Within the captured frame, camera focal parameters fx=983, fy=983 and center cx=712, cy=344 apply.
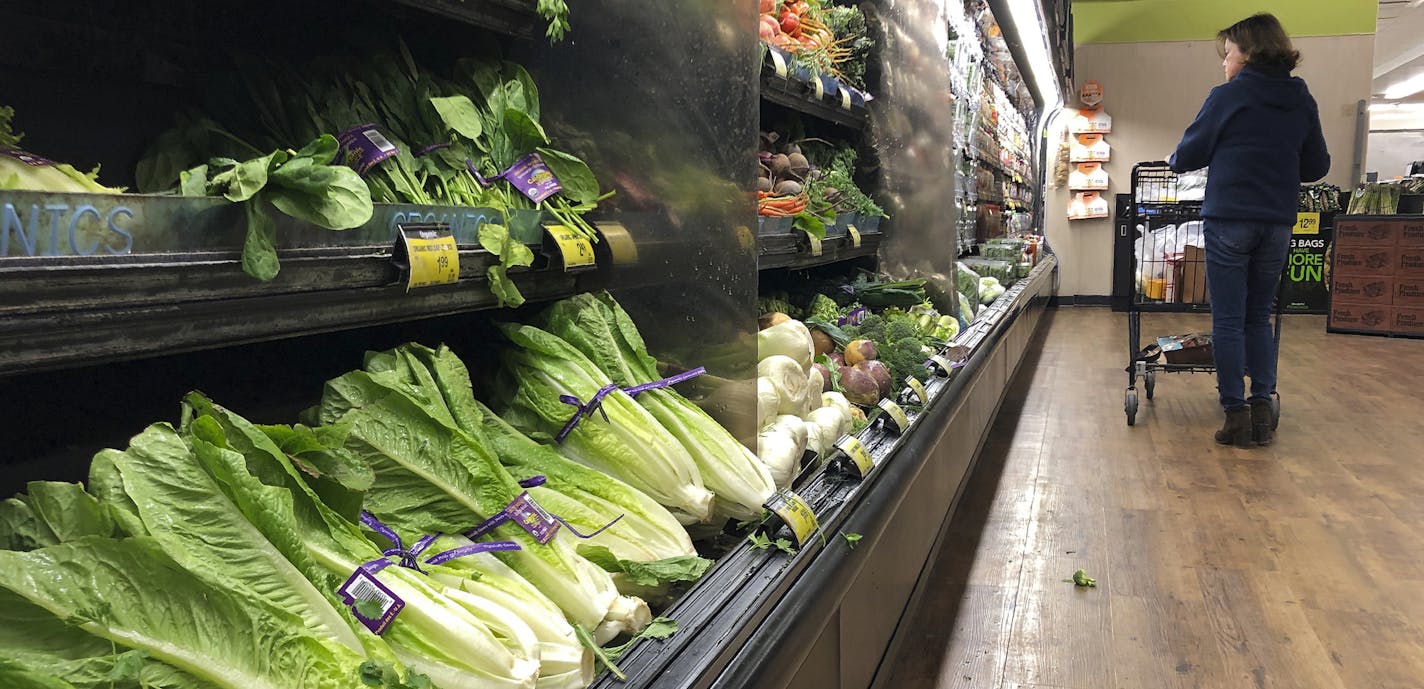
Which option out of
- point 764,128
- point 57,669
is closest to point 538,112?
point 57,669

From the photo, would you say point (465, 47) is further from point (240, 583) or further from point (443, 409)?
point (240, 583)

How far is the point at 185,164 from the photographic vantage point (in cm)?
137

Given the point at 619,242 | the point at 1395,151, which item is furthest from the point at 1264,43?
the point at 1395,151

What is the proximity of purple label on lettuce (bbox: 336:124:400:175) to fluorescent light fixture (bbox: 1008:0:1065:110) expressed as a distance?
5307 millimetres

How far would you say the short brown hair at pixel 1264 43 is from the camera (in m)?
4.64

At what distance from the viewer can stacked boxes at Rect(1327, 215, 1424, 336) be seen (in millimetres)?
8906

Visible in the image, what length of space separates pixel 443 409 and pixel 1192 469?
4101mm

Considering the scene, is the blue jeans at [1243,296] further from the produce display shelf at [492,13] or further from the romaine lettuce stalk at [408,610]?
the romaine lettuce stalk at [408,610]

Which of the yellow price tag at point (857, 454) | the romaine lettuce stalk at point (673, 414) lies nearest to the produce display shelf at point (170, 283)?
the romaine lettuce stalk at point (673, 414)

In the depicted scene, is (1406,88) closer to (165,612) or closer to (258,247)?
(258,247)

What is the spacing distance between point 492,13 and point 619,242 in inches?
18.9

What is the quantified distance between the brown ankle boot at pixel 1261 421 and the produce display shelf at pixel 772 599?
3.28m

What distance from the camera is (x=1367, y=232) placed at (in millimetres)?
9086

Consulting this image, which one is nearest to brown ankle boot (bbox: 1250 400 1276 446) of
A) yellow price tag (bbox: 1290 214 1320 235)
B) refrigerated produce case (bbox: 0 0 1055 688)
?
refrigerated produce case (bbox: 0 0 1055 688)
